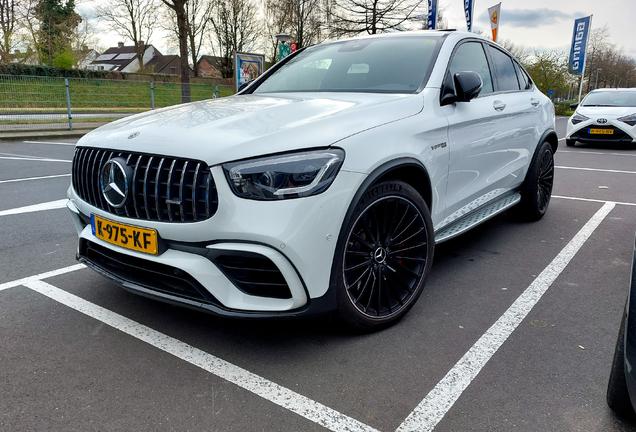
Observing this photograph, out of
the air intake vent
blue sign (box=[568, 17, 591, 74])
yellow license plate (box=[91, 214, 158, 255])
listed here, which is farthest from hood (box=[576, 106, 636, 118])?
blue sign (box=[568, 17, 591, 74])

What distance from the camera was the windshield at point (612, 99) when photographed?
12.6 m

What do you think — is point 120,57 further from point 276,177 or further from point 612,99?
point 276,177

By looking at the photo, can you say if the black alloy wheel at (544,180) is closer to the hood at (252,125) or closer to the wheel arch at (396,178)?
the wheel arch at (396,178)

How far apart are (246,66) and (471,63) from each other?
46.7ft

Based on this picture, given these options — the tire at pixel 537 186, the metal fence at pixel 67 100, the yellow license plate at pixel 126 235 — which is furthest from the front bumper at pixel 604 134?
the metal fence at pixel 67 100

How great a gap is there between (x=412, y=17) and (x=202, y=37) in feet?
84.7

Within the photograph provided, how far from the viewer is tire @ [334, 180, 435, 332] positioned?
2.44 metres

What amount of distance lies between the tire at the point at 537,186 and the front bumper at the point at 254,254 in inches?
117

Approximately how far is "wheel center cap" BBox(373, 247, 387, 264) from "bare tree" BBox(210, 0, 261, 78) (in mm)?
41830

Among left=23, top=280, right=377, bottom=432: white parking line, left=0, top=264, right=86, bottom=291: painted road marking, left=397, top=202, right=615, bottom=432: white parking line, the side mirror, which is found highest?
the side mirror

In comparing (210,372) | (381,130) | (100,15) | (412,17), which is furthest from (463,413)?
(100,15)

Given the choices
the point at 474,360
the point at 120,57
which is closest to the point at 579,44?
the point at 474,360

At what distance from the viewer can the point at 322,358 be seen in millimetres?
2465

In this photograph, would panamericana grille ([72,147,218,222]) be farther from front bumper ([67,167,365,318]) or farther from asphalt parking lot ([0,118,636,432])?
asphalt parking lot ([0,118,636,432])
